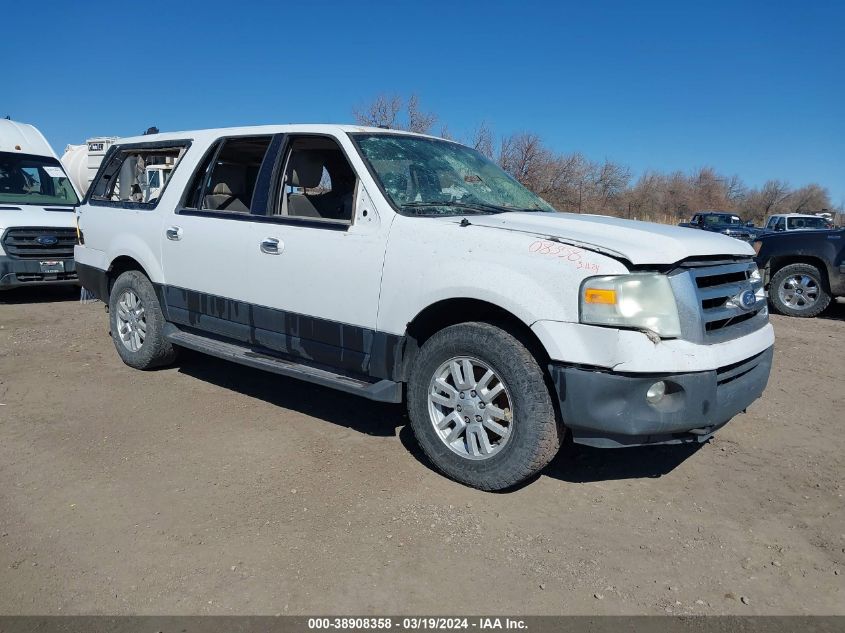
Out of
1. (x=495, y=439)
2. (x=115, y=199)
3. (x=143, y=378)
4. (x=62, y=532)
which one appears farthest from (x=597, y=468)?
(x=115, y=199)

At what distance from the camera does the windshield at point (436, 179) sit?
4.02 m

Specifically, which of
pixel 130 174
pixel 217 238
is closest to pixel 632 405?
pixel 217 238

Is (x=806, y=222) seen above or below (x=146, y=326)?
above

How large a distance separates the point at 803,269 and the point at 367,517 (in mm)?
8511

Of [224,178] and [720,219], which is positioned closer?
[224,178]

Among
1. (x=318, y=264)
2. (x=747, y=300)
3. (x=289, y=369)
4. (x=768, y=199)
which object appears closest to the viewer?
(x=747, y=300)

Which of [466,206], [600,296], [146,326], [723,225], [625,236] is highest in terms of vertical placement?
[466,206]

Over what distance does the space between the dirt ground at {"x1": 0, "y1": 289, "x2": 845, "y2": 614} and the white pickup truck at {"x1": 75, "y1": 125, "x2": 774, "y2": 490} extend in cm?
44

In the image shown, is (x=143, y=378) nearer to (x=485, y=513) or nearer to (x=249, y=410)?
(x=249, y=410)

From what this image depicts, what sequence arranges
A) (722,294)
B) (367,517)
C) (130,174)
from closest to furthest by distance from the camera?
1. (367,517)
2. (722,294)
3. (130,174)

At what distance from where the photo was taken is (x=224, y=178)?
17.0 ft

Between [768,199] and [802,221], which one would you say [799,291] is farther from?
[768,199]

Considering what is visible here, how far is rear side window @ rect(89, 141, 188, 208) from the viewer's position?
5.87 m

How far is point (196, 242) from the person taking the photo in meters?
4.86
